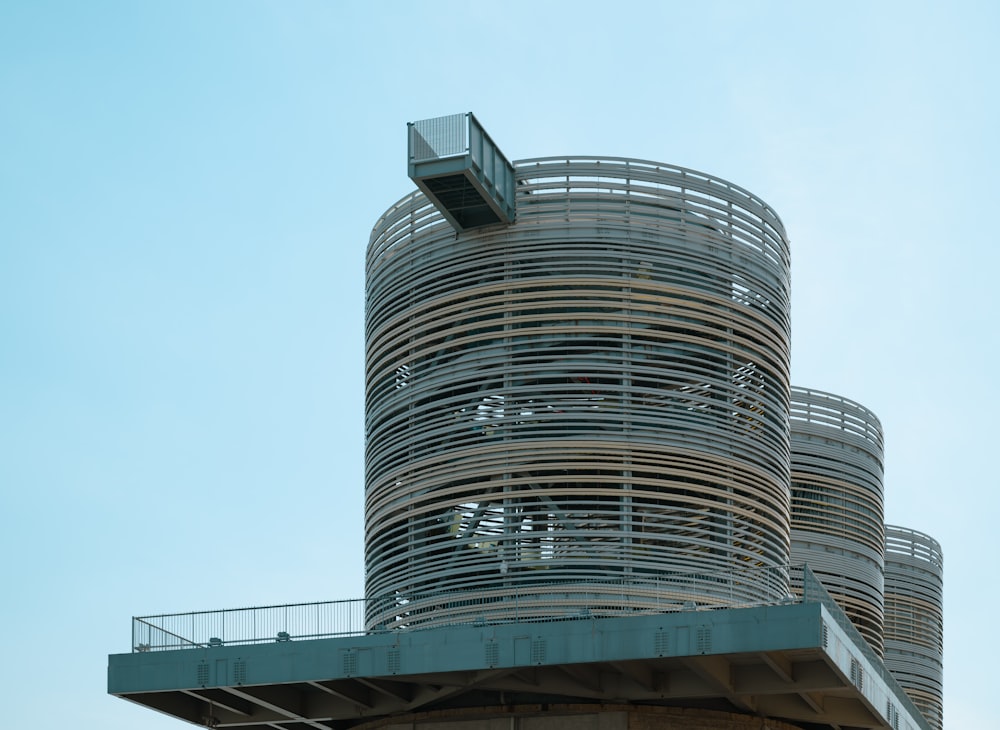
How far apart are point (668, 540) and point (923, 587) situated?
31.2 m

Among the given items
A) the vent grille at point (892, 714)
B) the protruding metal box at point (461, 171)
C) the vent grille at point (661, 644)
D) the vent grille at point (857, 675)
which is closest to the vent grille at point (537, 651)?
the vent grille at point (661, 644)

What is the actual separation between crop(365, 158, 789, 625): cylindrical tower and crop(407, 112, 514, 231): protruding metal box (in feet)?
1.67

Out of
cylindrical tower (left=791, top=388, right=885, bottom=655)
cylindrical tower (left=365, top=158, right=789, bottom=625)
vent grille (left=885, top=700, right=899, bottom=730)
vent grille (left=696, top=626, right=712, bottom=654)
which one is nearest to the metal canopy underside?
vent grille (left=696, top=626, right=712, bottom=654)

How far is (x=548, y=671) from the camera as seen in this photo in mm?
33906

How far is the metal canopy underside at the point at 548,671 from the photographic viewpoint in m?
31.3

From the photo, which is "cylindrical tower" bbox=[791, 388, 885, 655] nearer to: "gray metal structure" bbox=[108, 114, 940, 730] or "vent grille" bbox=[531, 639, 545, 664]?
"gray metal structure" bbox=[108, 114, 940, 730]

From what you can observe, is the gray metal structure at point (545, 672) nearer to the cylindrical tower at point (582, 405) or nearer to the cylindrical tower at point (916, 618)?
the cylindrical tower at point (582, 405)

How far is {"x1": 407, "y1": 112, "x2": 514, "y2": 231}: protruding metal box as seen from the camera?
37.3m

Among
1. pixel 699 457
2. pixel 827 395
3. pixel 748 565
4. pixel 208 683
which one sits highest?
pixel 827 395

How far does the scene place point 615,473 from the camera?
3644 centimetres

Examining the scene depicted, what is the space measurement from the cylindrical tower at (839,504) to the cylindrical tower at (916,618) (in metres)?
5.66

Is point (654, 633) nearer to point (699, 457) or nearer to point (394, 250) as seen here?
point (699, 457)

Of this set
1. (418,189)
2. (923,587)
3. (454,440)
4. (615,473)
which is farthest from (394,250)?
(923,587)

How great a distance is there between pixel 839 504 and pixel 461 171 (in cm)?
2318
